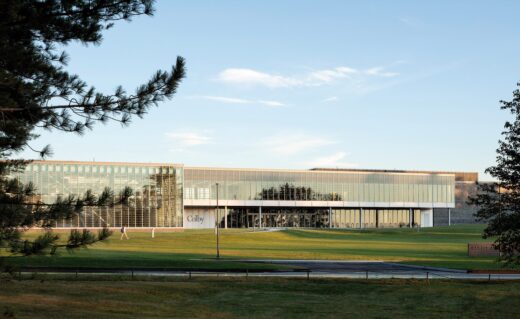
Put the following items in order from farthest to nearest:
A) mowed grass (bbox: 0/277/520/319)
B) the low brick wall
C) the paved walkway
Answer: the low brick wall
the paved walkway
mowed grass (bbox: 0/277/520/319)

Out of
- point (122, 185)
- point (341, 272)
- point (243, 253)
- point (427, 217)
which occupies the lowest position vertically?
point (427, 217)

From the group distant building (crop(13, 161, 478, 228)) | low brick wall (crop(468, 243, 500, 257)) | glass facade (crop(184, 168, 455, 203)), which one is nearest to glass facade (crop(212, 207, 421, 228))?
distant building (crop(13, 161, 478, 228))

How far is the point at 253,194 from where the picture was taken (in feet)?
356

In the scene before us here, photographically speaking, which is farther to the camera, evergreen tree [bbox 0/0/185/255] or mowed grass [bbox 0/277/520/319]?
mowed grass [bbox 0/277/520/319]

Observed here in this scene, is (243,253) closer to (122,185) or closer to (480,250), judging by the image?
(480,250)

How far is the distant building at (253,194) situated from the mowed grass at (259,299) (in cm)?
6135

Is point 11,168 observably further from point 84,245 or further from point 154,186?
point 154,186

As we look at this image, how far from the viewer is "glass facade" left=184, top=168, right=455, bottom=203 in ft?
346

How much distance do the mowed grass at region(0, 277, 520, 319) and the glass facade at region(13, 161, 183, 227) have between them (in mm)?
63514

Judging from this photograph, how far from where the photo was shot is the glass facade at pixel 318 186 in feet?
346

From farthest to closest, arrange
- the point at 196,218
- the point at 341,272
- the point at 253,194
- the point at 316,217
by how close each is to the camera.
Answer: the point at 316,217 → the point at 253,194 → the point at 196,218 → the point at 341,272

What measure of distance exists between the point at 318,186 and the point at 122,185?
108 ft

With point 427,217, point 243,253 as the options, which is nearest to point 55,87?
point 243,253

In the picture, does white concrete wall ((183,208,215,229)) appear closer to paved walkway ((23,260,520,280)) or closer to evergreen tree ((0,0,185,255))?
paved walkway ((23,260,520,280))
